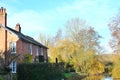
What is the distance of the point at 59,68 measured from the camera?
48.9m

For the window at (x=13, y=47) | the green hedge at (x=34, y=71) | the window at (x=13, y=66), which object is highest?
the window at (x=13, y=47)

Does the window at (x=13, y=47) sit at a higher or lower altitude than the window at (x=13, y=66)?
higher

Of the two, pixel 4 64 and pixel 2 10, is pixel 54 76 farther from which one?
pixel 2 10

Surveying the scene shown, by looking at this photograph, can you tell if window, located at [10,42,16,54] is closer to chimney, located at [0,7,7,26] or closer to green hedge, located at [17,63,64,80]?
chimney, located at [0,7,7,26]

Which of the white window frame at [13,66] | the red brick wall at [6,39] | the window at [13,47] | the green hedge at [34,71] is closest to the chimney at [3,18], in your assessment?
the red brick wall at [6,39]

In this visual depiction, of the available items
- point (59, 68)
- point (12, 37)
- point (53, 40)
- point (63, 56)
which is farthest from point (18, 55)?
point (53, 40)

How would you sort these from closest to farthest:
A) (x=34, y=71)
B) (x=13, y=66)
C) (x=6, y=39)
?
(x=34, y=71) → (x=13, y=66) → (x=6, y=39)

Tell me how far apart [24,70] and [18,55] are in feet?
31.3

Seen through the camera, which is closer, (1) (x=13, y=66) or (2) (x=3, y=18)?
(1) (x=13, y=66)

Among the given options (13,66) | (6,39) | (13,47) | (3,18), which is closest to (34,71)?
(13,66)

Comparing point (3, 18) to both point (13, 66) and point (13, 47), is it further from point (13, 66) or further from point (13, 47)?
point (13, 66)

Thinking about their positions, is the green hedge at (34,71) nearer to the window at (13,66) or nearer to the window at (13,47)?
the window at (13,66)

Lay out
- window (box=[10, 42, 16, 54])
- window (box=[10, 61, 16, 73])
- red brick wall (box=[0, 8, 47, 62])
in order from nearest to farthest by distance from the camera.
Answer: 1. window (box=[10, 61, 16, 73])
2. red brick wall (box=[0, 8, 47, 62])
3. window (box=[10, 42, 16, 54])

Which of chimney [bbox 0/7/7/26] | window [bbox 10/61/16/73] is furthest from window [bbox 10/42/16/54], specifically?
chimney [bbox 0/7/7/26]
